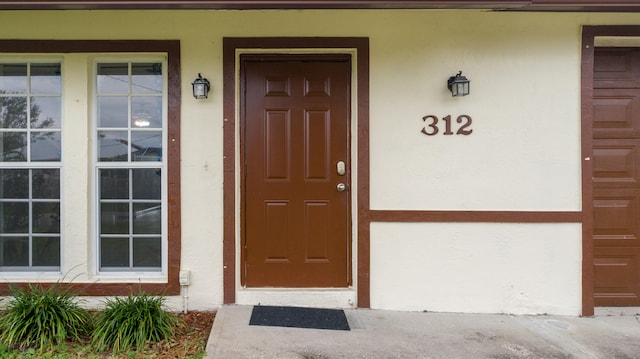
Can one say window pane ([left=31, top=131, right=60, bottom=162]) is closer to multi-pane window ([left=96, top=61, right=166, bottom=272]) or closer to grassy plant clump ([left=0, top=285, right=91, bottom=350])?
multi-pane window ([left=96, top=61, right=166, bottom=272])

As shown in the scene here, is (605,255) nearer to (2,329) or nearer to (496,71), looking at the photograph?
(496,71)

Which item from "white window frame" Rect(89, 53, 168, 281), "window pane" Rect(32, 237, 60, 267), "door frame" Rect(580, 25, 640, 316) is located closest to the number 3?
"door frame" Rect(580, 25, 640, 316)

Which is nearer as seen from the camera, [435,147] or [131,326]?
[131,326]

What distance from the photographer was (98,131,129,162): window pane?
330 cm

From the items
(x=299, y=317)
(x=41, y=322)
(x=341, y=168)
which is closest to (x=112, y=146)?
(x=41, y=322)

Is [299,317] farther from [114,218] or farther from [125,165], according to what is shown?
[125,165]

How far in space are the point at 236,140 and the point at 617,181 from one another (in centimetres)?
349

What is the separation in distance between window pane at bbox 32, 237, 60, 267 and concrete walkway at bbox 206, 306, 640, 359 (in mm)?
1590

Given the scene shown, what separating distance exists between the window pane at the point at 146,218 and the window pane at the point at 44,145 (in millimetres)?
873

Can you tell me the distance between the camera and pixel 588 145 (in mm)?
3186

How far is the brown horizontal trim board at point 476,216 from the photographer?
3201mm

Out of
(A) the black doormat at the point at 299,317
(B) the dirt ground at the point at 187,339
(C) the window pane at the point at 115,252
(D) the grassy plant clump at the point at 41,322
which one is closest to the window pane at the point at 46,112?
(C) the window pane at the point at 115,252

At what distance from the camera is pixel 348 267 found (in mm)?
3324

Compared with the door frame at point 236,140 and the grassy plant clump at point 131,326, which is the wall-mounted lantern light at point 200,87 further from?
the grassy plant clump at point 131,326
